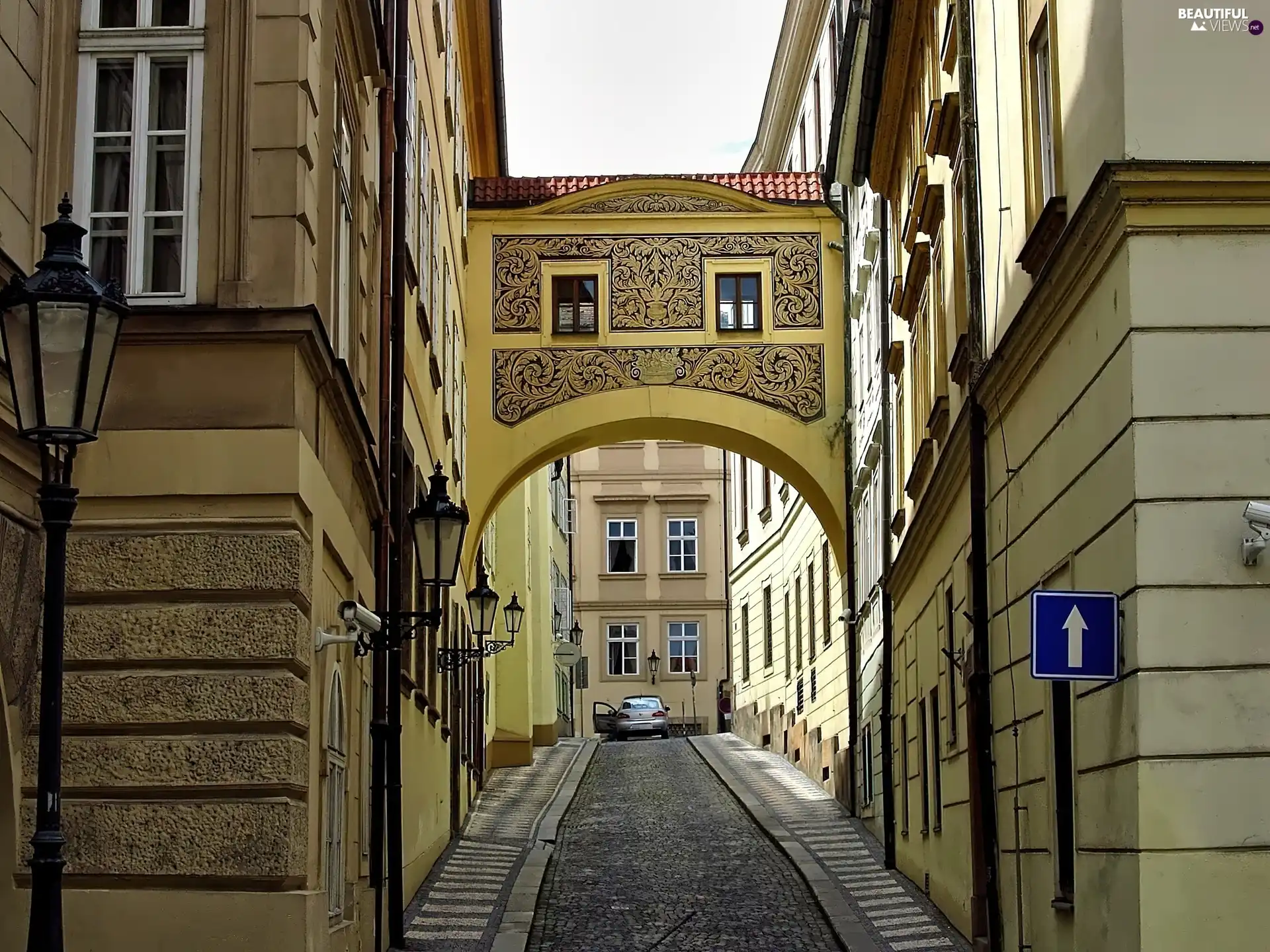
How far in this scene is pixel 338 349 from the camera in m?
12.6

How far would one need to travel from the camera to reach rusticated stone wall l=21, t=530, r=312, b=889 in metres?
10.0

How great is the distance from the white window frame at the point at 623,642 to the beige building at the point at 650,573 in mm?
19

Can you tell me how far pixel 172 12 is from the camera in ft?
36.2

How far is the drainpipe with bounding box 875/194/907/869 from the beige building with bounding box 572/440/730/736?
114 ft

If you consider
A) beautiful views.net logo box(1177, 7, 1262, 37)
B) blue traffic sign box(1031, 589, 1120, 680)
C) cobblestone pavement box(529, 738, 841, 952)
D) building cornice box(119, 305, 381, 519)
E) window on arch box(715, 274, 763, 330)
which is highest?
window on arch box(715, 274, 763, 330)

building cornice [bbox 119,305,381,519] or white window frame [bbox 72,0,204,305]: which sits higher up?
white window frame [bbox 72,0,204,305]

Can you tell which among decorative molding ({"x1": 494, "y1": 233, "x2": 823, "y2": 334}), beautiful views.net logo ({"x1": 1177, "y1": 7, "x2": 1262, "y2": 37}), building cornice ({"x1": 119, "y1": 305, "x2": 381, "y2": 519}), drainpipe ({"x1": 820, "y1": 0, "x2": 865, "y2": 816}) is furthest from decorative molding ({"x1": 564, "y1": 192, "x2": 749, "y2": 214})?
beautiful views.net logo ({"x1": 1177, "y1": 7, "x2": 1262, "y2": 37})

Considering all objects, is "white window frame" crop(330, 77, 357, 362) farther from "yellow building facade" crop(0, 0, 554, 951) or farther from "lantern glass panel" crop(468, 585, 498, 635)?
"lantern glass panel" crop(468, 585, 498, 635)

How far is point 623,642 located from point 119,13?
1883 inches

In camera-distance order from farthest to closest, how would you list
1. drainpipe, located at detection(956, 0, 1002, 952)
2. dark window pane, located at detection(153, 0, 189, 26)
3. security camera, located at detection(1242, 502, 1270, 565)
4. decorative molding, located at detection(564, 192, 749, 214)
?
decorative molding, located at detection(564, 192, 749, 214), drainpipe, located at detection(956, 0, 1002, 952), dark window pane, located at detection(153, 0, 189, 26), security camera, located at detection(1242, 502, 1270, 565)

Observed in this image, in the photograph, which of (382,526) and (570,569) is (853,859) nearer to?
(382,526)

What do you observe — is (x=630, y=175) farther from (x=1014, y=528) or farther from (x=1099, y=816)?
(x=1099, y=816)

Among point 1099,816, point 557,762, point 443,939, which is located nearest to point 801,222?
point 557,762

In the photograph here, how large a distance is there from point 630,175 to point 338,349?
15.8 m
